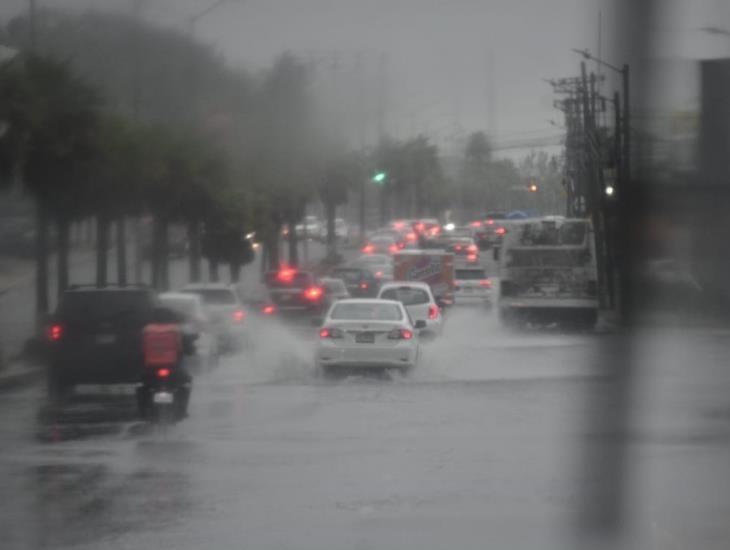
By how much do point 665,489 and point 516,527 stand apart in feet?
6.85

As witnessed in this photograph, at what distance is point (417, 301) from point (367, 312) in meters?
8.39

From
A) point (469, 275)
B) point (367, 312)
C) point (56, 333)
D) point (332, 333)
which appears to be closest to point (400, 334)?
point (367, 312)

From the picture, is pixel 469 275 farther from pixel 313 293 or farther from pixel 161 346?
pixel 161 346

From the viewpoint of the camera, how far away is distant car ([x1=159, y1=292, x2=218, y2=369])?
23.4 meters

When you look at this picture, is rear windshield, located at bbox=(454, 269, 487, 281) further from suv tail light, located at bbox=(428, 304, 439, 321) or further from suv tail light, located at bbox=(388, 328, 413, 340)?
suv tail light, located at bbox=(388, 328, 413, 340)

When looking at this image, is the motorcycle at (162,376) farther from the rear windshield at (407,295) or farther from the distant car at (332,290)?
the distant car at (332,290)

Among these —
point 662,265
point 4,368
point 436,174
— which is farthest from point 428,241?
point 662,265

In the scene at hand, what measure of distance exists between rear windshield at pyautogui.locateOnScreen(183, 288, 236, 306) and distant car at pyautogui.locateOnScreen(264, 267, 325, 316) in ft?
42.1

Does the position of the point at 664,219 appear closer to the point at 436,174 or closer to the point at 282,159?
the point at 282,159

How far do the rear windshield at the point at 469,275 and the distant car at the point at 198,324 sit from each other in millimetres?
24228

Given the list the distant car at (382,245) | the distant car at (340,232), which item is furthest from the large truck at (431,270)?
the distant car at (340,232)

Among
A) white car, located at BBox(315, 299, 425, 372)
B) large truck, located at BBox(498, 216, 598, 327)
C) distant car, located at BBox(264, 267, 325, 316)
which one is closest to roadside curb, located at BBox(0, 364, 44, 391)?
white car, located at BBox(315, 299, 425, 372)

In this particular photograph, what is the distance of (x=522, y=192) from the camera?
77.1 metres

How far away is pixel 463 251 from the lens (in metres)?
58.6
